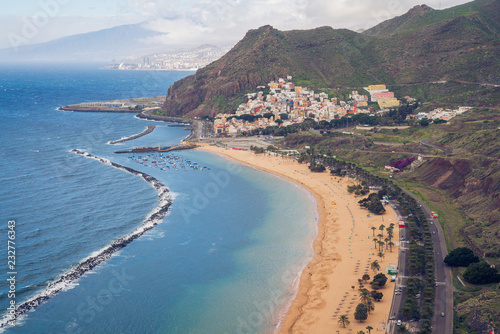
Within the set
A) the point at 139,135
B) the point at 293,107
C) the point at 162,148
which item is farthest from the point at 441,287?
the point at 293,107

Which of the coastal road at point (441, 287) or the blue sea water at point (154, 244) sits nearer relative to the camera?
the coastal road at point (441, 287)

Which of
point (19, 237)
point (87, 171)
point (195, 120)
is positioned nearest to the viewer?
point (19, 237)

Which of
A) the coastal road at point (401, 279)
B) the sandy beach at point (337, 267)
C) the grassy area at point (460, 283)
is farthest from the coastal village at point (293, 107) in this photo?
the grassy area at point (460, 283)

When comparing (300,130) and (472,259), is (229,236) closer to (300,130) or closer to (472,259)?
(472,259)

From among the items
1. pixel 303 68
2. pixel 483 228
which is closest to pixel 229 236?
pixel 483 228

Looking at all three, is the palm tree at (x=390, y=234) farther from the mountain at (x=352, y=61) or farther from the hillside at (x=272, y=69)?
the hillside at (x=272, y=69)

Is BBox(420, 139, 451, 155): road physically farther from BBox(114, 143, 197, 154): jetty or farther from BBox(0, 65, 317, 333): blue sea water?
BBox(114, 143, 197, 154): jetty

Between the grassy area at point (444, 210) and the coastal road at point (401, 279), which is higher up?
the grassy area at point (444, 210)

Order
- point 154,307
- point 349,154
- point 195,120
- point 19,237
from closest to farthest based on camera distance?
point 154,307
point 19,237
point 349,154
point 195,120
